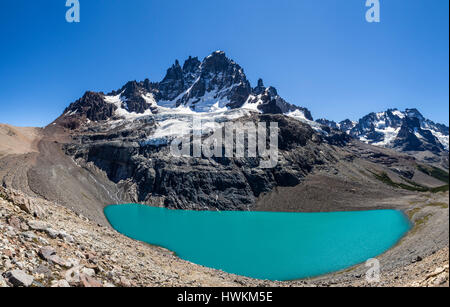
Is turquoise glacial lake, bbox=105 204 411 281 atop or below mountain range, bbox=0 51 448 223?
below

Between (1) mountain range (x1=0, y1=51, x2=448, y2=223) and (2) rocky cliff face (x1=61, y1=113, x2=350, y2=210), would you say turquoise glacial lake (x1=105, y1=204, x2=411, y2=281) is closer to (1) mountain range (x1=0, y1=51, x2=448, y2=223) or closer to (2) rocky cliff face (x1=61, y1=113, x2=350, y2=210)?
(1) mountain range (x1=0, y1=51, x2=448, y2=223)

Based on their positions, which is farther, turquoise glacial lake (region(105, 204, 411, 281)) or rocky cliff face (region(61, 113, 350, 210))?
rocky cliff face (region(61, 113, 350, 210))

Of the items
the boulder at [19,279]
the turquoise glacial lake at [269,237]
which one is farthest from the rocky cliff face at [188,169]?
the boulder at [19,279]

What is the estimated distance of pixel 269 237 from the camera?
2153 inches

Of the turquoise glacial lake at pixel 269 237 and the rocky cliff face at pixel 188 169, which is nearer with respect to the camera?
the turquoise glacial lake at pixel 269 237

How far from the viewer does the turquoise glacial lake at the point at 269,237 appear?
3653cm

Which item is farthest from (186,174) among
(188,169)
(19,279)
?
(19,279)

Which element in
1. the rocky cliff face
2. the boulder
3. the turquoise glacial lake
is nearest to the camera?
the boulder

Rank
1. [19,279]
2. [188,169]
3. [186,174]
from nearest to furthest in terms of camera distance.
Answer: [19,279] → [186,174] → [188,169]

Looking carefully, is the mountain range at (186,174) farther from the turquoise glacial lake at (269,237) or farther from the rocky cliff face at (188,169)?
the turquoise glacial lake at (269,237)

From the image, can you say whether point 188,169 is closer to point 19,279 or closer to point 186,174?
point 186,174

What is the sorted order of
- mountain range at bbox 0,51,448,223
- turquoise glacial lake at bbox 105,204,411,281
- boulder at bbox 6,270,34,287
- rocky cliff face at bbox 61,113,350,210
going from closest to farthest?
boulder at bbox 6,270,34,287
turquoise glacial lake at bbox 105,204,411,281
mountain range at bbox 0,51,448,223
rocky cliff face at bbox 61,113,350,210

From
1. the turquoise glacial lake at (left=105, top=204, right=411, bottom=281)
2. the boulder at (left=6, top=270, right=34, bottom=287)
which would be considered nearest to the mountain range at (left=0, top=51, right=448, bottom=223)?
the turquoise glacial lake at (left=105, top=204, right=411, bottom=281)

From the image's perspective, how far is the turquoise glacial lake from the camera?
3653 cm
